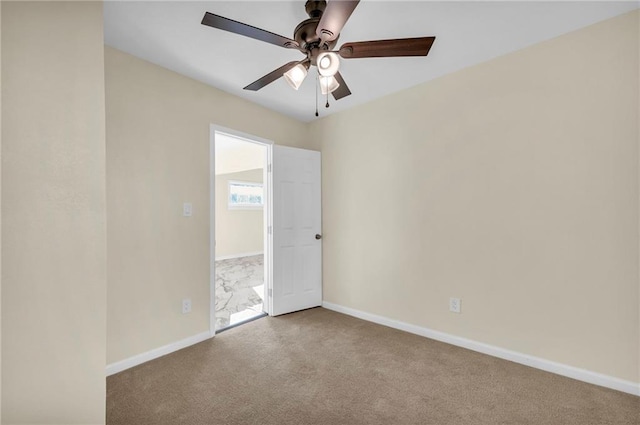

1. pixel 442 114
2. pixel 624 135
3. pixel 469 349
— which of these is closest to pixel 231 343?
pixel 469 349

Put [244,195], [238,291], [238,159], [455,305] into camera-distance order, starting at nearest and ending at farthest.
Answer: [455,305] < [238,291] < [238,159] < [244,195]

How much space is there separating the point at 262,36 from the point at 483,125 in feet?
6.37

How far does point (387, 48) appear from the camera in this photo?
1.55 metres

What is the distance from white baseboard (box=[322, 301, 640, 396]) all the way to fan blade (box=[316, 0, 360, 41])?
2601 mm

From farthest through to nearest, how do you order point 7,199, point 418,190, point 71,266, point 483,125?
point 418,190 < point 483,125 < point 71,266 < point 7,199

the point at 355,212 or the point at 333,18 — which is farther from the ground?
the point at 333,18

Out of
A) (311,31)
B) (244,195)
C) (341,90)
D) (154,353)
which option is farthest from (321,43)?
(244,195)

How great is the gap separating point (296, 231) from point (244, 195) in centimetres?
464

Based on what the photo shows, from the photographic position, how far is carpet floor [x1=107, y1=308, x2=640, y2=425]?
1.65 meters

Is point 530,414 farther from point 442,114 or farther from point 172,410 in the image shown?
point 442,114

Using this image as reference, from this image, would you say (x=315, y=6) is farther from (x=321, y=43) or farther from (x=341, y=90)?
(x=341, y=90)

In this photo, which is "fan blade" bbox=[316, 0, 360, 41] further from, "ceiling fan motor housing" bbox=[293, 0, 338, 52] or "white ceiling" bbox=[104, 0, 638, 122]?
"white ceiling" bbox=[104, 0, 638, 122]

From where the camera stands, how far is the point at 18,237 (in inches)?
42.2

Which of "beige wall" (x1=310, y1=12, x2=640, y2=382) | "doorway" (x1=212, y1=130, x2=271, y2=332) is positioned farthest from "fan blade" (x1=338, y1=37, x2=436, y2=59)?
"doorway" (x1=212, y1=130, x2=271, y2=332)
